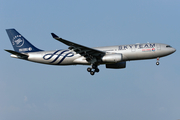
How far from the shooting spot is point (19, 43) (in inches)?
1624

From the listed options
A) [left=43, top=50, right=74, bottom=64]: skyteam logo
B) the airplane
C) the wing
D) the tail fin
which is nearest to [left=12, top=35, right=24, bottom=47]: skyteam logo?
the tail fin

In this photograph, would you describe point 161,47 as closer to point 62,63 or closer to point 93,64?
point 93,64

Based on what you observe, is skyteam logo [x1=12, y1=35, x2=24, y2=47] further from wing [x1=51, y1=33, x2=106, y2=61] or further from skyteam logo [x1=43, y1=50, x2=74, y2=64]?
wing [x1=51, y1=33, x2=106, y2=61]

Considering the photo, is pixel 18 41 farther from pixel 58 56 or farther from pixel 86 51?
pixel 86 51

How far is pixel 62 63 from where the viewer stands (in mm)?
38094

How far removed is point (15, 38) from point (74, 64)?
35.2ft

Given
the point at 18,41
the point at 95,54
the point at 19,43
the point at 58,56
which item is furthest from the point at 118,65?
the point at 18,41

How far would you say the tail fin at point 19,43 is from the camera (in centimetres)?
4056

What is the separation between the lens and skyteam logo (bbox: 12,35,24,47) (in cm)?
4119

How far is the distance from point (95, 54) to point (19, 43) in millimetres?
12704

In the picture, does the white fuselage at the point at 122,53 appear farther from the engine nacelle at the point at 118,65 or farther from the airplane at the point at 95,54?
the engine nacelle at the point at 118,65

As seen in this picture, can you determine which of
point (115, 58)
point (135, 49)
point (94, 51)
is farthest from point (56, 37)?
point (135, 49)

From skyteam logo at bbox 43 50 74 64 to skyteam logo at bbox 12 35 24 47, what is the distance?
5289 mm

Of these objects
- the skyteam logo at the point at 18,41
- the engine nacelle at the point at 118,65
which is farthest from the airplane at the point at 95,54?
the skyteam logo at the point at 18,41
